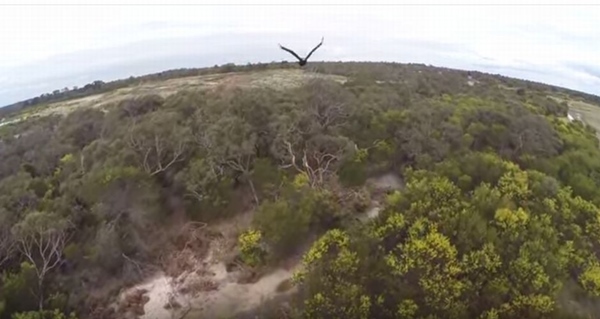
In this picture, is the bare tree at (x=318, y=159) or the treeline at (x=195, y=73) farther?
the treeline at (x=195, y=73)

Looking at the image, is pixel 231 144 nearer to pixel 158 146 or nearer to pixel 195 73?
pixel 158 146

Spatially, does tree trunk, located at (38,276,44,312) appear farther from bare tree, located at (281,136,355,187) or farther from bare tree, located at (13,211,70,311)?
bare tree, located at (281,136,355,187)

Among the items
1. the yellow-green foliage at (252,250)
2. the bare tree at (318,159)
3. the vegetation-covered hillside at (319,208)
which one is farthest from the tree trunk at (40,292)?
the bare tree at (318,159)

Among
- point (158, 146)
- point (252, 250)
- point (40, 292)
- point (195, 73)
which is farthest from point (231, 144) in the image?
point (195, 73)

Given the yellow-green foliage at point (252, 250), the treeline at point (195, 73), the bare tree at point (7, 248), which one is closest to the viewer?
the yellow-green foliage at point (252, 250)

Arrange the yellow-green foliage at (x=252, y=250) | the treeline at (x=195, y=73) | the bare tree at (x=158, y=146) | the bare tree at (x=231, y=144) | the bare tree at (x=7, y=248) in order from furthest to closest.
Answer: the treeline at (x=195, y=73)
the bare tree at (x=158, y=146)
the bare tree at (x=231, y=144)
the bare tree at (x=7, y=248)
the yellow-green foliage at (x=252, y=250)

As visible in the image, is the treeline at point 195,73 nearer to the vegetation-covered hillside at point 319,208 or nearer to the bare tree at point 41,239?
the vegetation-covered hillside at point 319,208

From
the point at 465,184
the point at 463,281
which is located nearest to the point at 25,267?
the point at 463,281
